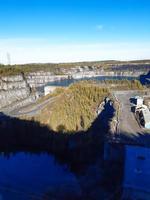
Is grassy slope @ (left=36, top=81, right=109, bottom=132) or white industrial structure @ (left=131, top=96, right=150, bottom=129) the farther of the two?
grassy slope @ (left=36, top=81, right=109, bottom=132)

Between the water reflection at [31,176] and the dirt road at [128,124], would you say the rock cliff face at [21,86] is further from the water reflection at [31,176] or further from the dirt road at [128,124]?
the dirt road at [128,124]

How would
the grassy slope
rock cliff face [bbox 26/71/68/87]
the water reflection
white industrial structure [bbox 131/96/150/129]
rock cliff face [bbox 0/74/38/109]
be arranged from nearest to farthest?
the water reflection < white industrial structure [bbox 131/96/150/129] < the grassy slope < rock cliff face [bbox 0/74/38/109] < rock cliff face [bbox 26/71/68/87]

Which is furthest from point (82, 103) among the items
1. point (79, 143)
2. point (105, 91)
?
point (79, 143)

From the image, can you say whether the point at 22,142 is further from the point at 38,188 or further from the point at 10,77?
the point at 10,77

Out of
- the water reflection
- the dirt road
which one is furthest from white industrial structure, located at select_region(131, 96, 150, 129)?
the water reflection

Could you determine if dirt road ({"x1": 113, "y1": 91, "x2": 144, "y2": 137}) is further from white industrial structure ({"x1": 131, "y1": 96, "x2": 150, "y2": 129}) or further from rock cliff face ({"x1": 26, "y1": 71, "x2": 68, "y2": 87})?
rock cliff face ({"x1": 26, "y1": 71, "x2": 68, "y2": 87})

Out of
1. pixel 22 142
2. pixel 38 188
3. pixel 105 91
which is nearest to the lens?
pixel 38 188

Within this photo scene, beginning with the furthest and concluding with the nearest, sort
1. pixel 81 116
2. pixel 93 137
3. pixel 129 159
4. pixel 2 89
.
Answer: pixel 2 89
pixel 81 116
pixel 93 137
pixel 129 159

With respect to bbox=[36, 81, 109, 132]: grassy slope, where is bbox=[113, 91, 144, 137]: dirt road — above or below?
above
